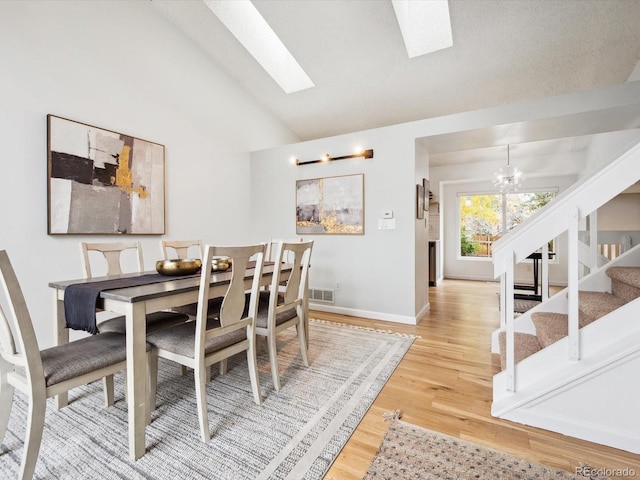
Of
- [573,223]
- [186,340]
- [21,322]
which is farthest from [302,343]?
[573,223]

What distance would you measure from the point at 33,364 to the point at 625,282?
3.19 m

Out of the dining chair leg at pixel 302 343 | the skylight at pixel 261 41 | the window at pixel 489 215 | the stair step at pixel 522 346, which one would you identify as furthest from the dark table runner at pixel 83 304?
the window at pixel 489 215

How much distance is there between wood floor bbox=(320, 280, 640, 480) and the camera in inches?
52.6

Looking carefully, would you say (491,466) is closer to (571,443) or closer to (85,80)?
(571,443)

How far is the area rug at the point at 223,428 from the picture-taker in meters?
1.29

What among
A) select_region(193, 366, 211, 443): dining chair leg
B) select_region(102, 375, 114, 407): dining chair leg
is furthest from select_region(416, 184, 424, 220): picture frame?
select_region(102, 375, 114, 407): dining chair leg

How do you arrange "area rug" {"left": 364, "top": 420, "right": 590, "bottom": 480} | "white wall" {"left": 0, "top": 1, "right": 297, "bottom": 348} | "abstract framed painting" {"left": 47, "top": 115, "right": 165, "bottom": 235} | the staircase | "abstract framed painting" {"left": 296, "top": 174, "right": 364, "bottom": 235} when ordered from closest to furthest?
1. "area rug" {"left": 364, "top": 420, "right": 590, "bottom": 480}
2. the staircase
3. "white wall" {"left": 0, "top": 1, "right": 297, "bottom": 348}
4. "abstract framed painting" {"left": 47, "top": 115, "right": 165, "bottom": 235}
5. "abstract framed painting" {"left": 296, "top": 174, "right": 364, "bottom": 235}

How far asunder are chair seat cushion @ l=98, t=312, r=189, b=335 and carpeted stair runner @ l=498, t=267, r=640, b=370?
233cm

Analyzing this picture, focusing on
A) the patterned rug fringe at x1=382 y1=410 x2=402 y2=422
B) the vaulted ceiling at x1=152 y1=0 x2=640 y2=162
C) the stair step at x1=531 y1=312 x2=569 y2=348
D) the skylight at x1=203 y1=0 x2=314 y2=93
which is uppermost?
the skylight at x1=203 y1=0 x2=314 y2=93

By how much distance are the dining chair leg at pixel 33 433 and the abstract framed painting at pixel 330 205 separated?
3050 millimetres

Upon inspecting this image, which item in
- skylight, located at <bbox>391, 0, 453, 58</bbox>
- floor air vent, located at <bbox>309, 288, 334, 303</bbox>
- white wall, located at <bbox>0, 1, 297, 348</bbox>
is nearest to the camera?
white wall, located at <bbox>0, 1, 297, 348</bbox>

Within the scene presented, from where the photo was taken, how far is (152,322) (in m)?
1.94

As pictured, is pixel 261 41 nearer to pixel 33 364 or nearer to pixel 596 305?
pixel 33 364

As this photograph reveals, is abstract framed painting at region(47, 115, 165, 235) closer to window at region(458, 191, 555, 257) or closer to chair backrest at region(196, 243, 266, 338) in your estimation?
chair backrest at region(196, 243, 266, 338)
